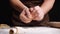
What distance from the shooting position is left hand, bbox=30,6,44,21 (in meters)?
0.84

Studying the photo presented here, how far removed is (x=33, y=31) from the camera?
856 mm

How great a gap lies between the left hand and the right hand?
0.03 metres

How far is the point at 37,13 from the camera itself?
0.84 meters

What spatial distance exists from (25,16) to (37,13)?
8 centimetres

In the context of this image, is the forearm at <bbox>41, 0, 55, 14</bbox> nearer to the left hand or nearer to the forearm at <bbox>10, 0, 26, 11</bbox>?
the left hand

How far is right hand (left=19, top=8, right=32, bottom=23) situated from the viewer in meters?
0.84

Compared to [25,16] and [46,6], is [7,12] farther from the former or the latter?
[46,6]

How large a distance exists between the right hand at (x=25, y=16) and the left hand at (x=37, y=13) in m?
0.03

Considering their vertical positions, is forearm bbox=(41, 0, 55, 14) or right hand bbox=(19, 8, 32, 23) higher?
forearm bbox=(41, 0, 55, 14)

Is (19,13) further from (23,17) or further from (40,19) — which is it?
(40,19)

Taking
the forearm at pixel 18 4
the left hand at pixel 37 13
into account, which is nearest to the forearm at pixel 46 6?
the left hand at pixel 37 13

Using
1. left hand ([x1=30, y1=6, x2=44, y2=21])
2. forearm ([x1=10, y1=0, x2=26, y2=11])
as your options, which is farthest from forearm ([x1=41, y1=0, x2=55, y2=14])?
forearm ([x1=10, y1=0, x2=26, y2=11])

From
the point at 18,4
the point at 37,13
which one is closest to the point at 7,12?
the point at 18,4

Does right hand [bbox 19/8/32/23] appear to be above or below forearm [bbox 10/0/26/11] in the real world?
below
